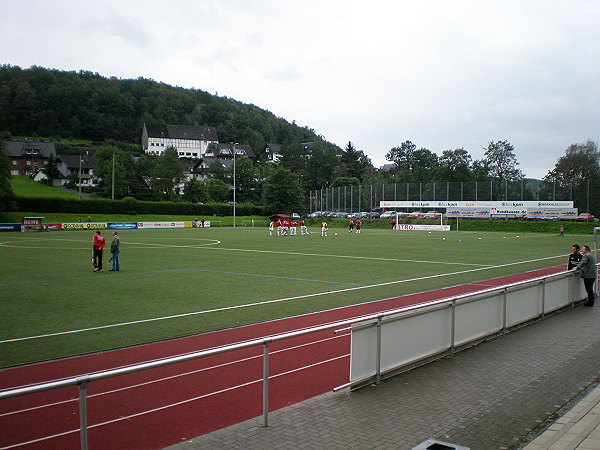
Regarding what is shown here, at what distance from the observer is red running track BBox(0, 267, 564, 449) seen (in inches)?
237

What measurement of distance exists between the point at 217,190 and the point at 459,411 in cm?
10270

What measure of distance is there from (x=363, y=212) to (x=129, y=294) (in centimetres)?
7727

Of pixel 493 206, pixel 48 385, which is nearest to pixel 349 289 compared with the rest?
pixel 48 385

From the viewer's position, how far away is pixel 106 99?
581 ft

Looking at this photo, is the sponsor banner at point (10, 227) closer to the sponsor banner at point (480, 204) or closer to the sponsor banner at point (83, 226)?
the sponsor banner at point (83, 226)

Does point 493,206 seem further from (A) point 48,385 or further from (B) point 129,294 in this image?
(A) point 48,385

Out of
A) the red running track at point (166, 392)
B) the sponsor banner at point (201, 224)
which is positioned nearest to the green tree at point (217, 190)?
the sponsor banner at point (201, 224)

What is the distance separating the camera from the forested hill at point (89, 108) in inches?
6471

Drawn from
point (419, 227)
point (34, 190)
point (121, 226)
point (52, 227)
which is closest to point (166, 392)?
point (52, 227)

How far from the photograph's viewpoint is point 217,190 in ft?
352

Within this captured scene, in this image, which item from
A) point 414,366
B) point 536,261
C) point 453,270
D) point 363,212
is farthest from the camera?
point 363,212

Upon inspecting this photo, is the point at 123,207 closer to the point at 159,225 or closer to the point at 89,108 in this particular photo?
the point at 159,225

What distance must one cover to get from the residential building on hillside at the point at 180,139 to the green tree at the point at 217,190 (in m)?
57.5

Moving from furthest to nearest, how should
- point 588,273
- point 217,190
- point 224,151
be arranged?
1. point 224,151
2. point 217,190
3. point 588,273
